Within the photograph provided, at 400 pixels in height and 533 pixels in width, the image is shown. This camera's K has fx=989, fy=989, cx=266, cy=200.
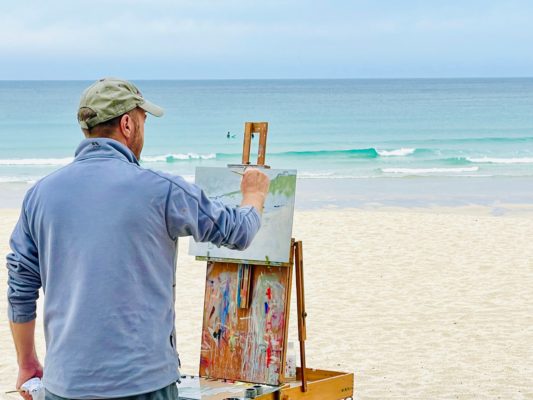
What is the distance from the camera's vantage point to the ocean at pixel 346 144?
2077 cm

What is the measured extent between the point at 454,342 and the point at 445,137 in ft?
107

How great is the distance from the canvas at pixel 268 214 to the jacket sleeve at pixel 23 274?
5.28 feet

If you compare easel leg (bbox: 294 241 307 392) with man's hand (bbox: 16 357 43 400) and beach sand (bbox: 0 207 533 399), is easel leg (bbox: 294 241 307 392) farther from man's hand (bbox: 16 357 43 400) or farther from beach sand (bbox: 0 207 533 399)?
man's hand (bbox: 16 357 43 400)

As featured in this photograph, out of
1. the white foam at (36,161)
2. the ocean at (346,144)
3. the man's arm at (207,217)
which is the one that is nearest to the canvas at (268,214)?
the man's arm at (207,217)

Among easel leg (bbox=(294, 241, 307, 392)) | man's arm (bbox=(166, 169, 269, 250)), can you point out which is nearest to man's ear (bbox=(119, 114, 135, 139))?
man's arm (bbox=(166, 169, 269, 250))

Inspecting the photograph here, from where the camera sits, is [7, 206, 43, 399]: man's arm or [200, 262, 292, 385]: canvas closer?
[7, 206, 43, 399]: man's arm

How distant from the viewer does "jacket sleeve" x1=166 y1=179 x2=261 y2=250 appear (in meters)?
2.54

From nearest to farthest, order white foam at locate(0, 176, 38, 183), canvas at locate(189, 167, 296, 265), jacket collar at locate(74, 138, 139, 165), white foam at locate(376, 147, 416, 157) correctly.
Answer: jacket collar at locate(74, 138, 139, 165) < canvas at locate(189, 167, 296, 265) < white foam at locate(0, 176, 38, 183) < white foam at locate(376, 147, 416, 157)

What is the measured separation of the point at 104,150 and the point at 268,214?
1821 millimetres

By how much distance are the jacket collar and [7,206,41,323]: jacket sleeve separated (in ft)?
0.79

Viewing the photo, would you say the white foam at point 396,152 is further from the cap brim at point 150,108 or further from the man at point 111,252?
the man at point 111,252

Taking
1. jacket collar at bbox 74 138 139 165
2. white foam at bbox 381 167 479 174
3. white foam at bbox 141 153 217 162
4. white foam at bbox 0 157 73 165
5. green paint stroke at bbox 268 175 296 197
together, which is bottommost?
jacket collar at bbox 74 138 139 165

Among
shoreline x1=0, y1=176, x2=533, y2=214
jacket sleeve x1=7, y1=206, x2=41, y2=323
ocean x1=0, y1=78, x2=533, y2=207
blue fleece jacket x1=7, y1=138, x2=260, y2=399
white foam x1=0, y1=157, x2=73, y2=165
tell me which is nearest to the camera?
blue fleece jacket x1=7, y1=138, x2=260, y2=399

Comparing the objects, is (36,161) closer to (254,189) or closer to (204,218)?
(254,189)
